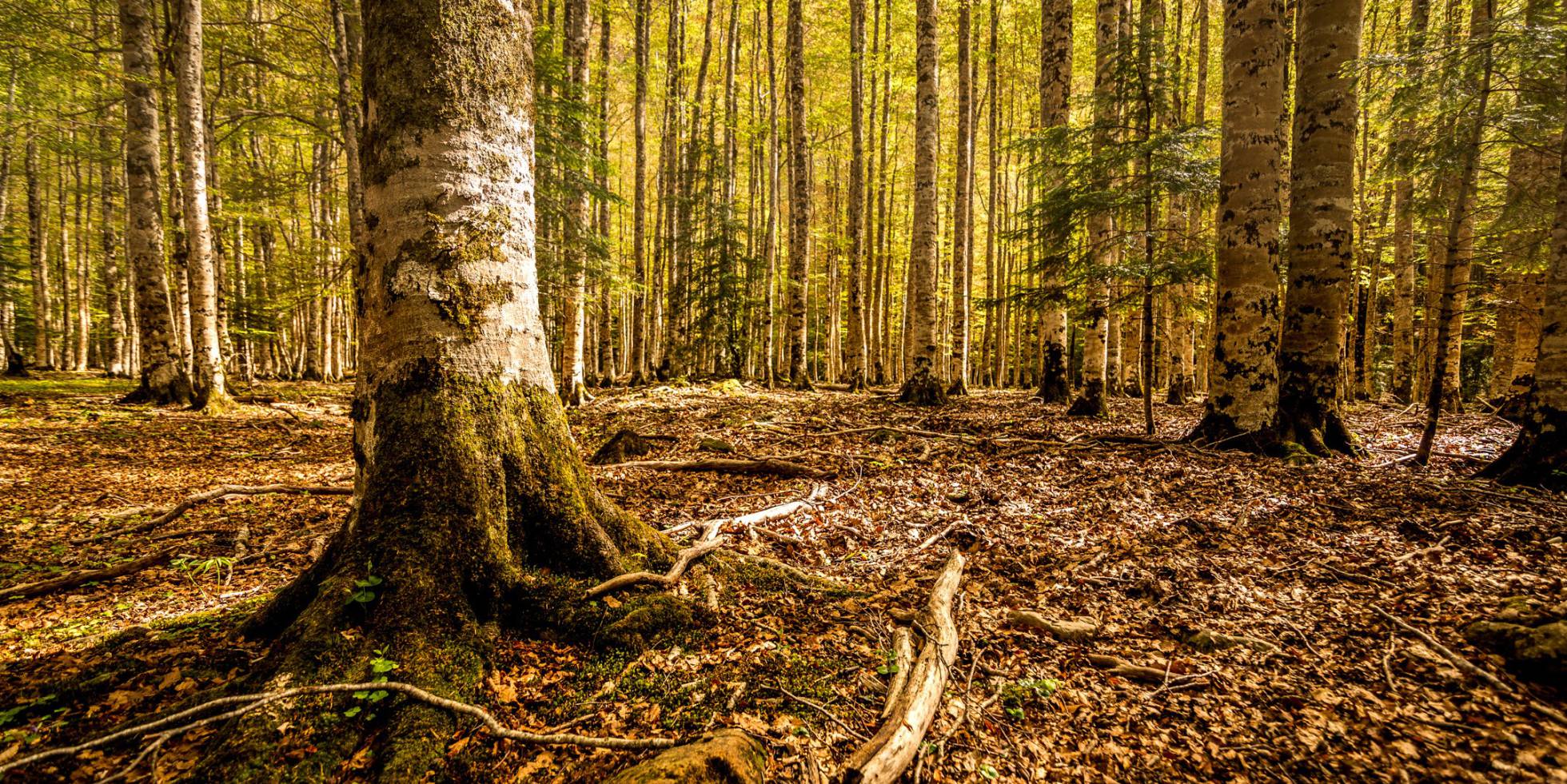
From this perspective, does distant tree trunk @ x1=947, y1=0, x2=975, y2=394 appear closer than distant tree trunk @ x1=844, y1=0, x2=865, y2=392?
Yes

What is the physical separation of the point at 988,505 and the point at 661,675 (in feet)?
12.6

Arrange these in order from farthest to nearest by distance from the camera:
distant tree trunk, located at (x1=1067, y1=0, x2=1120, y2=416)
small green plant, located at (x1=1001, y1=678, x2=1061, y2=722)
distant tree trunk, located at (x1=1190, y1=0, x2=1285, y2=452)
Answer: distant tree trunk, located at (x1=1067, y1=0, x2=1120, y2=416)
distant tree trunk, located at (x1=1190, y1=0, x2=1285, y2=452)
small green plant, located at (x1=1001, y1=678, x2=1061, y2=722)

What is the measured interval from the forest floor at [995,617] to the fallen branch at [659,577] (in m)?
0.21

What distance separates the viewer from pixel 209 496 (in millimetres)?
5008

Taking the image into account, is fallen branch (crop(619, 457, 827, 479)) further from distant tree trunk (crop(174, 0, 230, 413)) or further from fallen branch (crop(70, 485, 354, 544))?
distant tree trunk (crop(174, 0, 230, 413))

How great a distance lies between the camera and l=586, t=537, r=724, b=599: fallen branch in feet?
9.53

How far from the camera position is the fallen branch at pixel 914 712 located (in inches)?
83.1

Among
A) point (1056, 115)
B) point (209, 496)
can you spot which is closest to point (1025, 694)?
point (209, 496)

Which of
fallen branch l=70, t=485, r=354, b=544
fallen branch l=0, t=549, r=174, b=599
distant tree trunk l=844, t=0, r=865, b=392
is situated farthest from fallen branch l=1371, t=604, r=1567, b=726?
distant tree trunk l=844, t=0, r=865, b=392

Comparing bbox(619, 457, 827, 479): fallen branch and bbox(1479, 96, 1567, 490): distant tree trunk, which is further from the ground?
bbox(1479, 96, 1567, 490): distant tree trunk

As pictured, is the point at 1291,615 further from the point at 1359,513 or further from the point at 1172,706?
the point at 1359,513

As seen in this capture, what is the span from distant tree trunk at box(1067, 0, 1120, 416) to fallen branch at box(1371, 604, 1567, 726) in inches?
237

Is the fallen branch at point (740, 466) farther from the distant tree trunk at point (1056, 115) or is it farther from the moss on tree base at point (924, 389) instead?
the moss on tree base at point (924, 389)

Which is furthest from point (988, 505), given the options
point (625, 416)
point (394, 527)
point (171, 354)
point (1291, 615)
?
point (171, 354)
